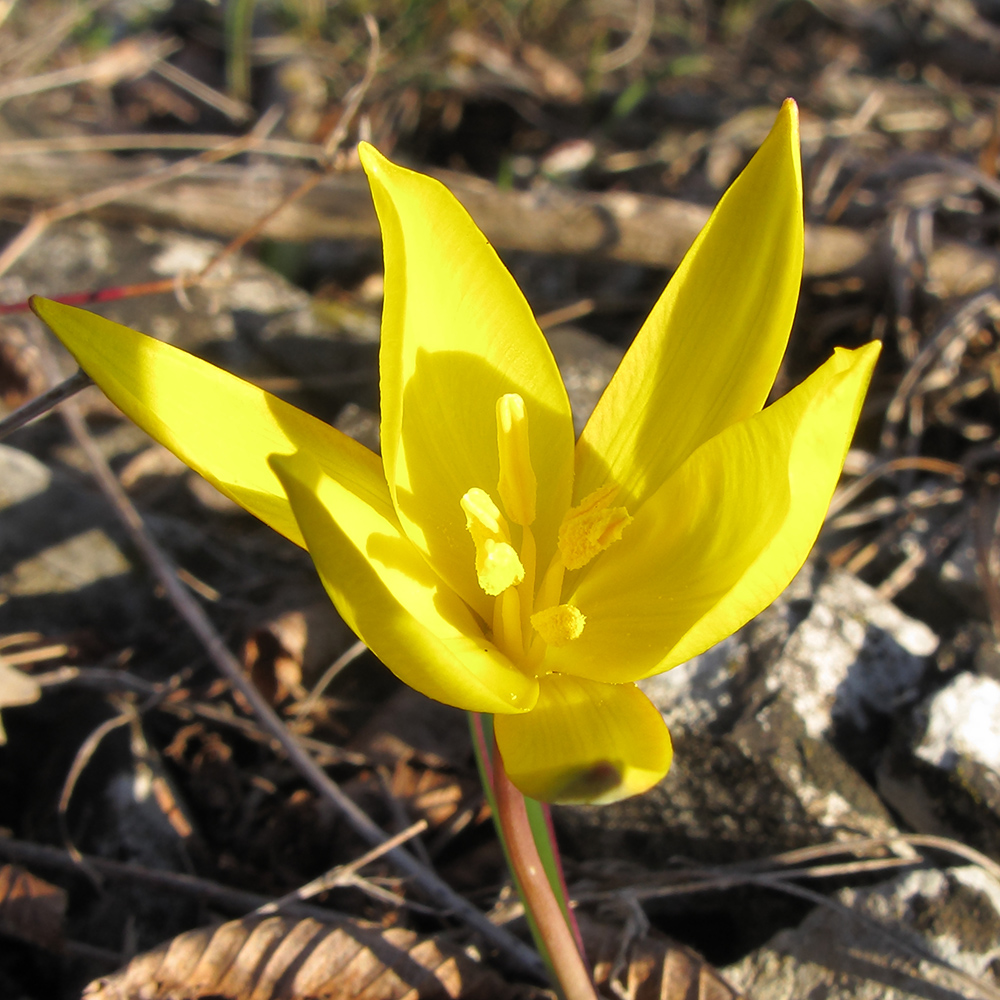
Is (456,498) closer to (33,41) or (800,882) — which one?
(800,882)

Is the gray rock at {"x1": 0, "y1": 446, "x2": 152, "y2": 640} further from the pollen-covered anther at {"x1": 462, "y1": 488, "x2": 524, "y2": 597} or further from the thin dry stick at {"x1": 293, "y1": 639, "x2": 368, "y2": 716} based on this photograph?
the pollen-covered anther at {"x1": 462, "y1": 488, "x2": 524, "y2": 597}

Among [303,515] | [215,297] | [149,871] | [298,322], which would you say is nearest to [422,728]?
[149,871]

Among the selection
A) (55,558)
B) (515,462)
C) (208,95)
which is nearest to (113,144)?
(208,95)

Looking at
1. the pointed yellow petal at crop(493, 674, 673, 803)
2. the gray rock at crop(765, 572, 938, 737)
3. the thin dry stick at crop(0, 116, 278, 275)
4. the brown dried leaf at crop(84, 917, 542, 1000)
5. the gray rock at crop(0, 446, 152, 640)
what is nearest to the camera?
the pointed yellow petal at crop(493, 674, 673, 803)

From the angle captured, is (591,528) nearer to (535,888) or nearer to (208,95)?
(535,888)

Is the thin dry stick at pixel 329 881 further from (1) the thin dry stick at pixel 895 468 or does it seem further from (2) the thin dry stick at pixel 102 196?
(2) the thin dry stick at pixel 102 196

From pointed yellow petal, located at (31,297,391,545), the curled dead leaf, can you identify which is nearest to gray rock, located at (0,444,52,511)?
the curled dead leaf

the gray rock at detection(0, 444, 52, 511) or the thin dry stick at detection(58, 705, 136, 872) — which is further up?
the gray rock at detection(0, 444, 52, 511)
